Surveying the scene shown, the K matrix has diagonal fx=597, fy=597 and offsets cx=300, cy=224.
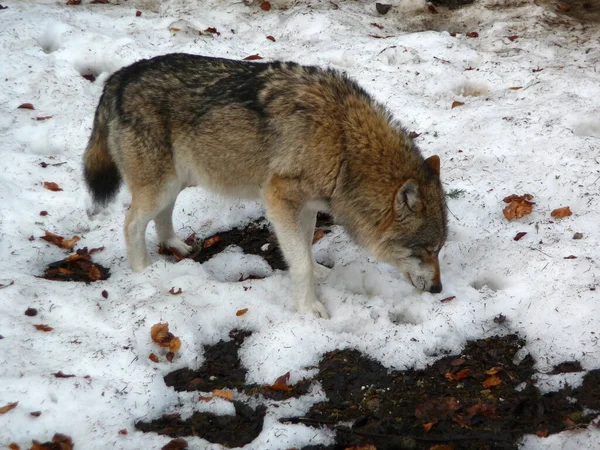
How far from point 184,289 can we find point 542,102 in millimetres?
5033

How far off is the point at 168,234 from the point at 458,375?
3.42 m

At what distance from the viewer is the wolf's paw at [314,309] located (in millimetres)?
5193

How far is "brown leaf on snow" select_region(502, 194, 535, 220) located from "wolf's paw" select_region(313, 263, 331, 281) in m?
1.91

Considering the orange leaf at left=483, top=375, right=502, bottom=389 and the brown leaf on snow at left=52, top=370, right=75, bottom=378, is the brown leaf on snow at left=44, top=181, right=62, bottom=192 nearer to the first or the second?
the brown leaf on snow at left=52, top=370, right=75, bottom=378

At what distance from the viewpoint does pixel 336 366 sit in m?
4.55

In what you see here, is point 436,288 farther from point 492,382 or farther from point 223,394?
point 223,394

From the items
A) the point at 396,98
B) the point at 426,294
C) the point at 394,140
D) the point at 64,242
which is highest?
the point at 394,140

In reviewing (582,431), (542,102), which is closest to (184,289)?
(582,431)

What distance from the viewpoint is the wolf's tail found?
5969mm

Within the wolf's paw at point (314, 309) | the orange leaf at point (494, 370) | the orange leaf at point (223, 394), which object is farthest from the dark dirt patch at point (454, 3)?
the orange leaf at point (223, 394)

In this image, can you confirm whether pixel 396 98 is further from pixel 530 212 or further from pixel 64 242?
pixel 64 242

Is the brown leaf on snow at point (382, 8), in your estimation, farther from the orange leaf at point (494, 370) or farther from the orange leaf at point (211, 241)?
the orange leaf at point (494, 370)

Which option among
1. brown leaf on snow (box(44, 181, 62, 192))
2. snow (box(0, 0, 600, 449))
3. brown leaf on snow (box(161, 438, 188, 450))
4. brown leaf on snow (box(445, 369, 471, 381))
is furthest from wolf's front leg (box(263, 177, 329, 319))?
brown leaf on snow (box(44, 181, 62, 192))

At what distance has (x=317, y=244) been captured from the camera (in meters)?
6.38
